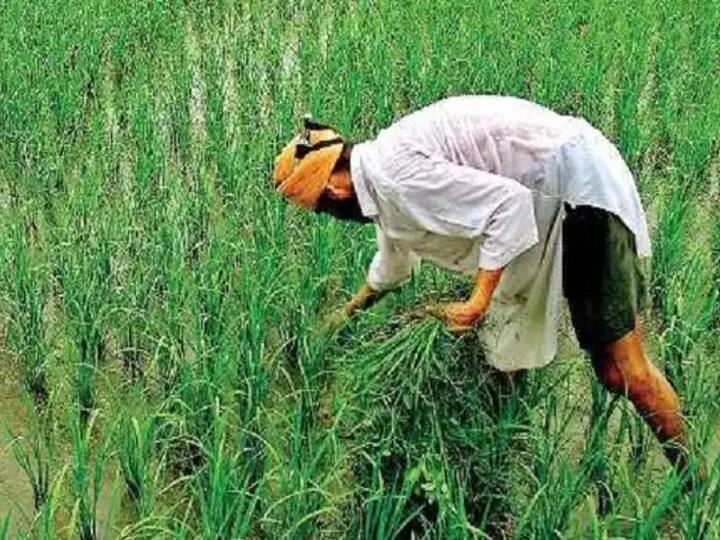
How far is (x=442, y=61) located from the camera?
15.4 ft

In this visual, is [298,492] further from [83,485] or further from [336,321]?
[336,321]

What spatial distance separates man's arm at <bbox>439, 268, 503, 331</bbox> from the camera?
228 centimetres

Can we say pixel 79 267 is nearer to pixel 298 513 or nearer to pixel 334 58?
pixel 298 513

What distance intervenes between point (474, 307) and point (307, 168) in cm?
45

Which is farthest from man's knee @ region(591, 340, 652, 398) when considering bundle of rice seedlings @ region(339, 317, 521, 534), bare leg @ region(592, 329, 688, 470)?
bundle of rice seedlings @ region(339, 317, 521, 534)

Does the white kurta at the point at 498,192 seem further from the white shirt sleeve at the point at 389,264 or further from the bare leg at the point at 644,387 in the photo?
the bare leg at the point at 644,387

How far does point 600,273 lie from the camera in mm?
2469

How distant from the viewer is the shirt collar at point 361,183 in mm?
2385

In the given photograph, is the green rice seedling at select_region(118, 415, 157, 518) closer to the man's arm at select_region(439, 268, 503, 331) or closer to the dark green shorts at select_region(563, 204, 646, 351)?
the man's arm at select_region(439, 268, 503, 331)

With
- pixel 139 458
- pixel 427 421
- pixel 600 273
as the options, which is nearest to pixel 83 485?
pixel 139 458

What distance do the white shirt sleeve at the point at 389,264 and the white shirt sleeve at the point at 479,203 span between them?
0.86ft

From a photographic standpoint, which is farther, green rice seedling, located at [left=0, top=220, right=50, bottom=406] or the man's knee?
green rice seedling, located at [left=0, top=220, right=50, bottom=406]

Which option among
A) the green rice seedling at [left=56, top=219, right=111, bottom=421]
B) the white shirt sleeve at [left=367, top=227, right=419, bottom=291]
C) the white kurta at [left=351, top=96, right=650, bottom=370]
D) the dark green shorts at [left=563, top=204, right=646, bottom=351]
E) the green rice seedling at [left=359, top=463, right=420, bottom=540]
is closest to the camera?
the green rice seedling at [left=359, top=463, right=420, bottom=540]

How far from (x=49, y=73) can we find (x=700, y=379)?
307cm
